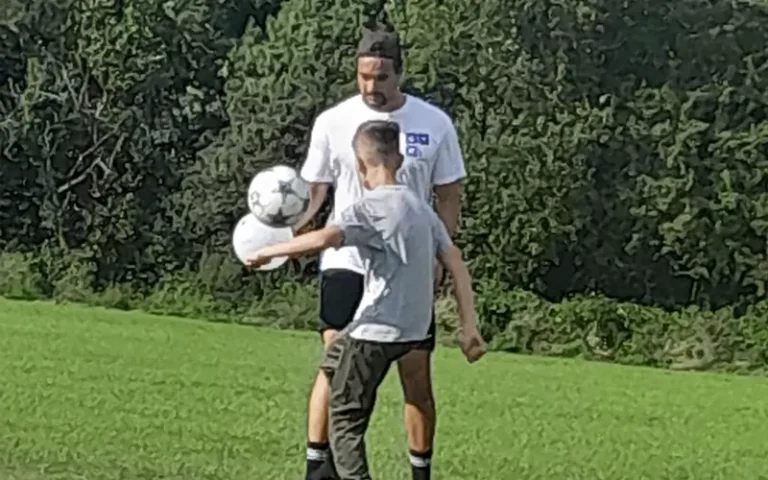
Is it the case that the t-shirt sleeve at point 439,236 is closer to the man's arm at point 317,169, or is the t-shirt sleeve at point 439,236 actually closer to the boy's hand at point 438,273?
the boy's hand at point 438,273

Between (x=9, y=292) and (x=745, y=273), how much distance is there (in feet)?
43.9

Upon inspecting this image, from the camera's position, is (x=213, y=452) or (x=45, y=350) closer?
(x=213, y=452)

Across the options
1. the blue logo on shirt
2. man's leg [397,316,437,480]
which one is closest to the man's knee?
man's leg [397,316,437,480]

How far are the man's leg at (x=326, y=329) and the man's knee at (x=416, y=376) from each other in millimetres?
→ 283

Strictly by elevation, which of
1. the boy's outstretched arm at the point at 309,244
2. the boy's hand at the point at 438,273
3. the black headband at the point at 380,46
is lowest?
the boy's hand at the point at 438,273

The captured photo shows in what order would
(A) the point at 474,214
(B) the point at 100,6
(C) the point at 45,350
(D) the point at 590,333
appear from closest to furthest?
(C) the point at 45,350 → (D) the point at 590,333 → (A) the point at 474,214 → (B) the point at 100,6

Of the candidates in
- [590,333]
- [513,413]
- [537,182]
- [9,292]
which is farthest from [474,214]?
[513,413]

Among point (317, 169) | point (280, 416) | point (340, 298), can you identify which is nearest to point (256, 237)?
point (317, 169)

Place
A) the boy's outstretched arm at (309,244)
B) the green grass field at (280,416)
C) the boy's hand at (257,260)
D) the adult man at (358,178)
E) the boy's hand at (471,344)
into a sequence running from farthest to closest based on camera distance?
1. the green grass field at (280,416)
2. the adult man at (358,178)
3. the boy's hand at (471,344)
4. the boy's hand at (257,260)
5. the boy's outstretched arm at (309,244)

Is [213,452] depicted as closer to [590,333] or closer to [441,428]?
[441,428]

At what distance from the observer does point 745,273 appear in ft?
107

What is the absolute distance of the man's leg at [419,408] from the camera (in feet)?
22.1

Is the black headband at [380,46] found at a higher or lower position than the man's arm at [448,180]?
higher

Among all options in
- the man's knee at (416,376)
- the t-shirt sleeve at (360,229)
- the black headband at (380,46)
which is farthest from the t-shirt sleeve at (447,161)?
the t-shirt sleeve at (360,229)
